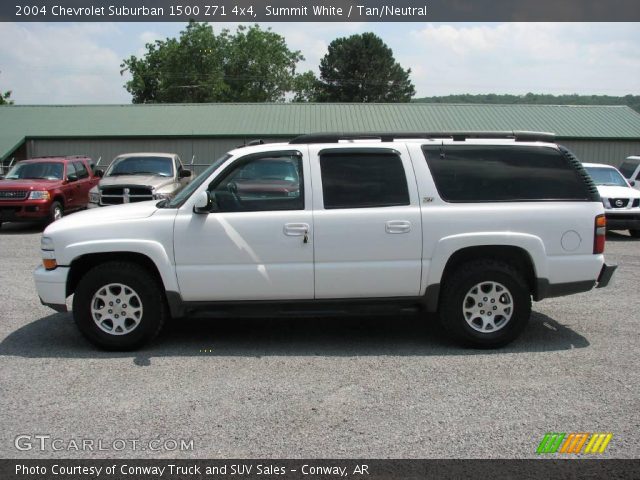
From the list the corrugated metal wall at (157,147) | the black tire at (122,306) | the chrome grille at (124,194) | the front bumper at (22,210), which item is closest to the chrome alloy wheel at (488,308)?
the black tire at (122,306)

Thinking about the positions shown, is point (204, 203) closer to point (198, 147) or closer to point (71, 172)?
point (71, 172)

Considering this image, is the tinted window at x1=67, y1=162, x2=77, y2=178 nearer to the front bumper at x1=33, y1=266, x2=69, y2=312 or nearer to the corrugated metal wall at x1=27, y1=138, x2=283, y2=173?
the front bumper at x1=33, y1=266, x2=69, y2=312

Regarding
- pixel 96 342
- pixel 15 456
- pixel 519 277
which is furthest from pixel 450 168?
pixel 15 456

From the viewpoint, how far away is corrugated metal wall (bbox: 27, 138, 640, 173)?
2936 centimetres

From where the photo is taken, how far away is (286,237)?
5.71m

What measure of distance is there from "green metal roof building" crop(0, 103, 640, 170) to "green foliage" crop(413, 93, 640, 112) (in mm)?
4007

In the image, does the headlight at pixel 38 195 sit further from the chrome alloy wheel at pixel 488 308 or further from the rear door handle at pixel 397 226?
the chrome alloy wheel at pixel 488 308

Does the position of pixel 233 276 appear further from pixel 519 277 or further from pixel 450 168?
pixel 519 277

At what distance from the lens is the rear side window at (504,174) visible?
233 inches

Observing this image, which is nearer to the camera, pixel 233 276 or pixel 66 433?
pixel 66 433

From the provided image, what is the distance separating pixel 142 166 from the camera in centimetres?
1493

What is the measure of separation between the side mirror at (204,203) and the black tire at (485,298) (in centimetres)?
228

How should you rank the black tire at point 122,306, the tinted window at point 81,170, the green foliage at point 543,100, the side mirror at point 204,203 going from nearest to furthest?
the side mirror at point 204,203 → the black tire at point 122,306 → the tinted window at point 81,170 → the green foliage at point 543,100

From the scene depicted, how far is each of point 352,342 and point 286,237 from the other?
51.1 inches
